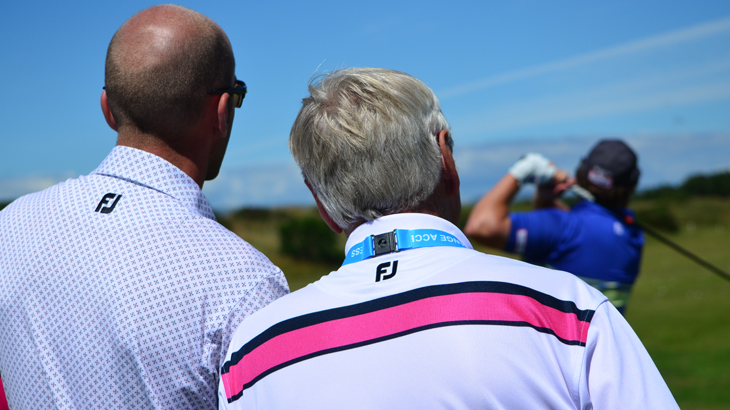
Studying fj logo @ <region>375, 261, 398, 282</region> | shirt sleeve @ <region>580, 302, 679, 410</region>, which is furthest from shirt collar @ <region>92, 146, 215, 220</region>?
shirt sleeve @ <region>580, 302, 679, 410</region>

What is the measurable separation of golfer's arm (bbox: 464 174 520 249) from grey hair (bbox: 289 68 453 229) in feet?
6.20

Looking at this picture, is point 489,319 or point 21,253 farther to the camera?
point 21,253

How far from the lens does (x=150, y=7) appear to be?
1772 millimetres

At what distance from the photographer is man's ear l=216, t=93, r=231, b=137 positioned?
1782mm

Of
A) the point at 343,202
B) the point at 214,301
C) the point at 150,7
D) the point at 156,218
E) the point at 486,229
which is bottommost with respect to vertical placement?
the point at 486,229

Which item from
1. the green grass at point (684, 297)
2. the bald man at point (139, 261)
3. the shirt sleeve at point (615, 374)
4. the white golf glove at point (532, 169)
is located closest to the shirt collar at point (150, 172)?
the bald man at point (139, 261)

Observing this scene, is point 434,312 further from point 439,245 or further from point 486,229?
point 486,229

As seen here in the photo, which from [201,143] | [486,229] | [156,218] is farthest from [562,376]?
[486,229]

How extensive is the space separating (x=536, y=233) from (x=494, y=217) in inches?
9.7

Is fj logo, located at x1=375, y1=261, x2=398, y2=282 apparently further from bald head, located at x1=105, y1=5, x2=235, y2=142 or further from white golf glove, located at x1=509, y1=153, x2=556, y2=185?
white golf glove, located at x1=509, y1=153, x2=556, y2=185

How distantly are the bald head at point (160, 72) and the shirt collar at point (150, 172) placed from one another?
8 cm

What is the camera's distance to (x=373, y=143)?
1339mm

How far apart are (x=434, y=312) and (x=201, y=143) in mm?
955

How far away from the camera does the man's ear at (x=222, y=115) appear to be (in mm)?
1782
